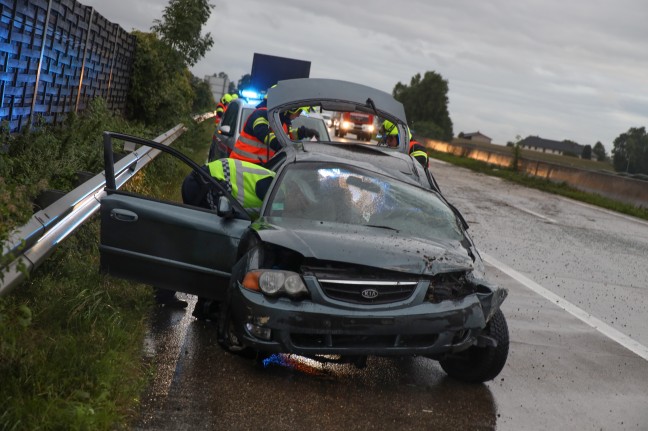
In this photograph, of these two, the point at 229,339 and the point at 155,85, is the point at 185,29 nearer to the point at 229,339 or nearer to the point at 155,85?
the point at 155,85

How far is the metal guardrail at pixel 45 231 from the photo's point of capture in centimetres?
473

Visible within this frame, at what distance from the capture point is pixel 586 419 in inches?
225

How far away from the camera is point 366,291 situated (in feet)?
18.2

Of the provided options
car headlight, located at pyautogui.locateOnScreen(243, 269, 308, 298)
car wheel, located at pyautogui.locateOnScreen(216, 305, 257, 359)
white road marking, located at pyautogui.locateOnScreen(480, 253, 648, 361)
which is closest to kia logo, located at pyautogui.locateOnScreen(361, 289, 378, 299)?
car headlight, located at pyautogui.locateOnScreen(243, 269, 308, 298)

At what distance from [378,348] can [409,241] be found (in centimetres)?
85

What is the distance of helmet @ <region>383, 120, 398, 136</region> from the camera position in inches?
404

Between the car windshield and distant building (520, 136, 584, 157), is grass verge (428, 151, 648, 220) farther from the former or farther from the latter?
distant building (520, 136, 584, 157)

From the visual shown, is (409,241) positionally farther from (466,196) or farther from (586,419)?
(466,196)

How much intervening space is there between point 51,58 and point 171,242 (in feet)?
18.5

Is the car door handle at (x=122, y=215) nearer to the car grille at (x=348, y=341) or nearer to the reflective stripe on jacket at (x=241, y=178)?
the reflective stripe on jacket at (x=241, y=178)

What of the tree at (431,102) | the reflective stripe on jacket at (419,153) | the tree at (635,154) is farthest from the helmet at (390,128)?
the tree at (431,102)

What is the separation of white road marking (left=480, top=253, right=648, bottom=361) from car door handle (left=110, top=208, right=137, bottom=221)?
4.13 m

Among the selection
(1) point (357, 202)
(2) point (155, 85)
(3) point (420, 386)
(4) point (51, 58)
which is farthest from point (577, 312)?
(2) point (155, 85)

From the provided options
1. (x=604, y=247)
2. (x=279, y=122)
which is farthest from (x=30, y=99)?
(x=604, y=247)
